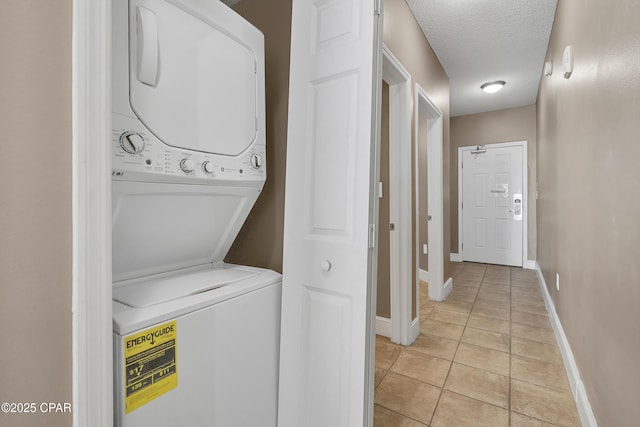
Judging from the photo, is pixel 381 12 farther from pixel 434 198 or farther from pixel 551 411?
pixel 434 198

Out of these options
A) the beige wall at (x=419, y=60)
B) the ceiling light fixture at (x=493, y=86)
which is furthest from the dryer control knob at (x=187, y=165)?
the ceiling light fixture at (x=493, y=86)

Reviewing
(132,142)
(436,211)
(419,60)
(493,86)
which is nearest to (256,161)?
(132,142)

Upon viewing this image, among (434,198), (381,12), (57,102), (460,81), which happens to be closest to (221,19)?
(381,12)

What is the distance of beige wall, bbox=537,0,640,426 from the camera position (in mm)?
983

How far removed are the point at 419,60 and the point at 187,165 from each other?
2569mm

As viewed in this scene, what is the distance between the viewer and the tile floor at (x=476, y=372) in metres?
1.60

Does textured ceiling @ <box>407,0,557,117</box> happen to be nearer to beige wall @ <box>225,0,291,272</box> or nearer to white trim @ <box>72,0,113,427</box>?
beige wall @ <box>225,0,291,272</box>

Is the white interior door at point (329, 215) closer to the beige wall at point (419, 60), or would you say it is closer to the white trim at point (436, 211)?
the beige wall at point (419, 60)

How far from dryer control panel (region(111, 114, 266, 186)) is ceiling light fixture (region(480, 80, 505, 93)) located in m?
4.24

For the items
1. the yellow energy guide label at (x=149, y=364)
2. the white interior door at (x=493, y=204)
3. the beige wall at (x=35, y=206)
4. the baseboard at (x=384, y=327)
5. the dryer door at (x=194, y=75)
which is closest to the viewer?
the beige wall at (x=35, y=206)

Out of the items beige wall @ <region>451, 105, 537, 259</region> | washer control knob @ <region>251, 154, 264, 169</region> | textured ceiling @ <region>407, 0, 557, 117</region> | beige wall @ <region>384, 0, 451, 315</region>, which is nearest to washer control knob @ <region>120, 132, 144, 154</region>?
washer control knob @ <region>251, 154, 264, 169</region>

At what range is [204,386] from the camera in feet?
3.09

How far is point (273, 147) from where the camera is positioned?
1513 millimetres

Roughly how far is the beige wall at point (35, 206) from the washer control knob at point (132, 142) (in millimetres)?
221
